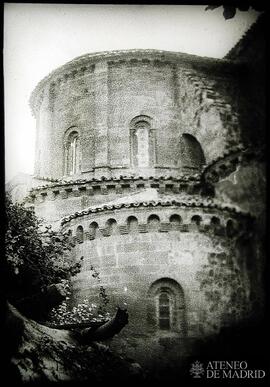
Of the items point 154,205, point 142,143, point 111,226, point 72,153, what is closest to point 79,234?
point 111,226

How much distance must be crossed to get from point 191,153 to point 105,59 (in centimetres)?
298

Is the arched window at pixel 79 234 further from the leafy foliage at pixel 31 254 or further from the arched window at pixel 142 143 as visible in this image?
the arched window at pixel 142 143

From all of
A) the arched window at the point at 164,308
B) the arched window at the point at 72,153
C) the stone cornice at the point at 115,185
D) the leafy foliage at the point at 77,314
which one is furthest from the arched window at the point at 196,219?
the arched window at the point at 72,153

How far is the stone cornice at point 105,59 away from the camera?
43.4 feet

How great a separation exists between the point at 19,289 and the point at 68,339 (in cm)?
119

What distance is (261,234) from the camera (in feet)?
38.3

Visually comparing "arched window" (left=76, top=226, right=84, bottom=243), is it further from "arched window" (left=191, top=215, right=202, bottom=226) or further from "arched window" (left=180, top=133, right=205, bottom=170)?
"arched window" (left=180, top=133, right=205, bottom=170)

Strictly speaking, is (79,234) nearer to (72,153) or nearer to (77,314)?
(77,314)

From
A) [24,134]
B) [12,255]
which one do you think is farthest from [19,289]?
[24,134]

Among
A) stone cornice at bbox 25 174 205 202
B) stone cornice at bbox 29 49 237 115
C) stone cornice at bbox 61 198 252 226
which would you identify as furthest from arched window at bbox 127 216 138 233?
stone cornice at bbox 29 49 237 115

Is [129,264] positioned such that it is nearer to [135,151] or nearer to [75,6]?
[135,151]

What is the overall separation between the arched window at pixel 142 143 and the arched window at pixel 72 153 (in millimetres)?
1217

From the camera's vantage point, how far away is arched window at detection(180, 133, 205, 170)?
13256 mm

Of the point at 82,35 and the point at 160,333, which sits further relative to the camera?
the point at 82,35
